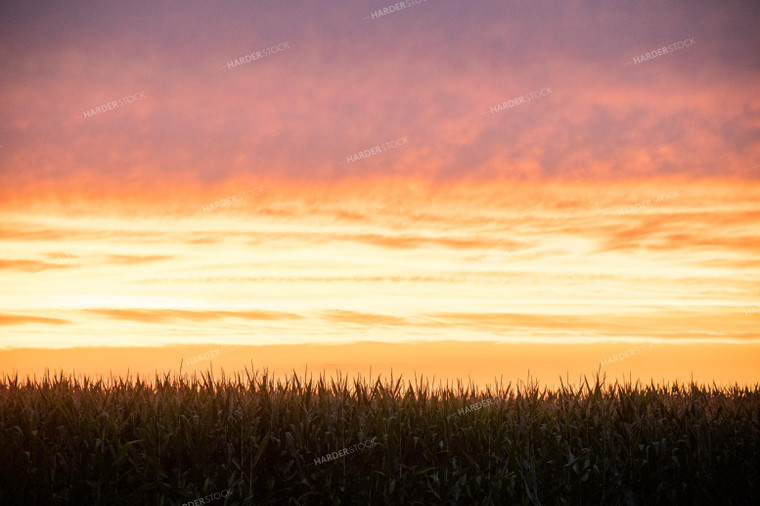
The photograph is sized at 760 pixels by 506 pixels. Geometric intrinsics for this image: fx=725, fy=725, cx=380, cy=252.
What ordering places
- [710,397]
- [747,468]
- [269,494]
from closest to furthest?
[269,494], [747,468], [710,397]

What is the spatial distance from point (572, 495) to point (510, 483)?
734 millimetres

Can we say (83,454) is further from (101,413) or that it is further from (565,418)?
(565,418)

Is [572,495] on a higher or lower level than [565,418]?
lower

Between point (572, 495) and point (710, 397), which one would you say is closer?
point (572, 495)

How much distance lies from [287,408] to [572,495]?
3.31m

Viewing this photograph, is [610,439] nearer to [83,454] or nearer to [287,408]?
[287,408]

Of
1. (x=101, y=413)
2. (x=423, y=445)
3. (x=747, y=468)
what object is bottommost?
(x=747, y=468)

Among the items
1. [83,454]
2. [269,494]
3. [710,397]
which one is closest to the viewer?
[269,494]

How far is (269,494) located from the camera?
7.35 meters

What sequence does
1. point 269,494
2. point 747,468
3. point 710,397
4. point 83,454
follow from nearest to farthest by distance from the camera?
1. point 269,494
2. point 83,454
3. point 747,468
4. point 710,397

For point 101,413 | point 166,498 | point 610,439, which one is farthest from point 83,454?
point 610,439

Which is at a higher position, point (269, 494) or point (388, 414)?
point (388, 414)

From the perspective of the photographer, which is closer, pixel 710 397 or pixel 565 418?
pixel 565 418

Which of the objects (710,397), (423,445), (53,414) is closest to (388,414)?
(423,445)
